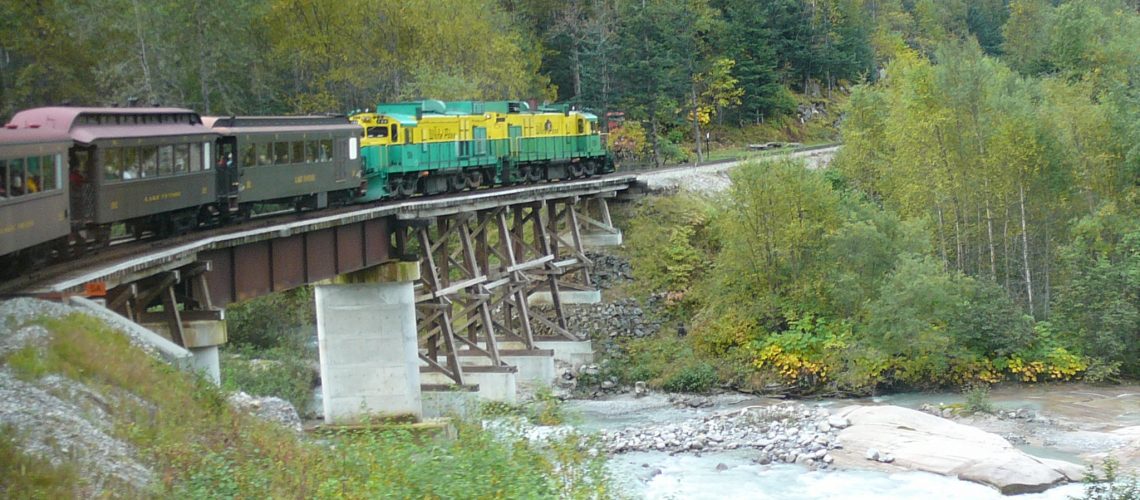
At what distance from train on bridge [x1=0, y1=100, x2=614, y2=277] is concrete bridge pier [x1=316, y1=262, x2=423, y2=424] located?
2477 mm

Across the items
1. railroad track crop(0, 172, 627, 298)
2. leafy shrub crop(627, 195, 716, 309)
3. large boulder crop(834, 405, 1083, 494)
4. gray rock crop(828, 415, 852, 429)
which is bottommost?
gray rock crop(828, 415, 852, 429)

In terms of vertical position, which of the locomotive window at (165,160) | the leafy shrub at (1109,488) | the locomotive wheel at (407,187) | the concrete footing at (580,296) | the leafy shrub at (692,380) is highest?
the locomotive window at (165,160)

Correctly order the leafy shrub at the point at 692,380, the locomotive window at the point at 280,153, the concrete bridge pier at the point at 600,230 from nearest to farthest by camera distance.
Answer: the locomotive window at the point at 280,153 < the leafy shrub at the point at 692,380 < the concrete bridge pier at the point at 600,230

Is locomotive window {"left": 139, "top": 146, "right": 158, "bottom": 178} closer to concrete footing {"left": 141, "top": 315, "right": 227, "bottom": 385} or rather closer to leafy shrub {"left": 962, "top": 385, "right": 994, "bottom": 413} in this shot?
concrete footing {"left": 141, "top": 315, "right": 227, "bottom": 385}

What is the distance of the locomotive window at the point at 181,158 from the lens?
2398cm

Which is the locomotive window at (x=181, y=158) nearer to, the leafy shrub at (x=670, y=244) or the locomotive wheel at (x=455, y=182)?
the locomotive wheel at (x=455, y=182)

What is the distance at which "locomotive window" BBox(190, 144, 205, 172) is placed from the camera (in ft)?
80.6

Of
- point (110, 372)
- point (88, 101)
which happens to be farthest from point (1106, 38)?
point (110, 372)

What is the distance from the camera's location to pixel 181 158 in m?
24.2

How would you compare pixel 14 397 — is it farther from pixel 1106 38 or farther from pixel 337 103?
pixel 1106 38

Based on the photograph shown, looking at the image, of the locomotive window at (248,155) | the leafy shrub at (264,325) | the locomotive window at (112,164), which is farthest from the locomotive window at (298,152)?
the leafy shrub at (264,325)

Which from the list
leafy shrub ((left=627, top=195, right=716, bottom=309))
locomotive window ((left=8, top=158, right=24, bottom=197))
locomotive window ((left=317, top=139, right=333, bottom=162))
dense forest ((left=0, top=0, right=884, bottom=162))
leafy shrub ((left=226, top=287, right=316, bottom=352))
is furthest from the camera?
dense forest ((left=0, top=0, right=884, bottom=162))

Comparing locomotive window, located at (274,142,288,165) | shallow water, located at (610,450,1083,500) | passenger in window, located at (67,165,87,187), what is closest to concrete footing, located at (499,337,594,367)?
shallow water, located at (610,450,1083,500)

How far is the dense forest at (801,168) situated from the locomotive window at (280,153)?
47.9 ft
